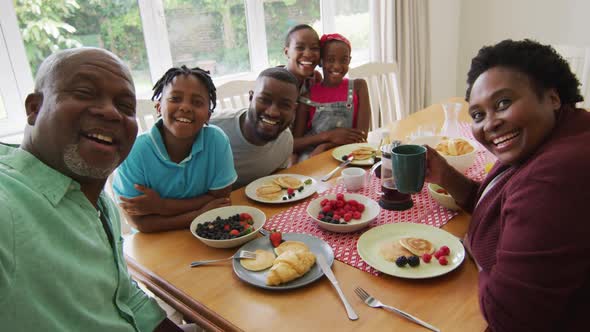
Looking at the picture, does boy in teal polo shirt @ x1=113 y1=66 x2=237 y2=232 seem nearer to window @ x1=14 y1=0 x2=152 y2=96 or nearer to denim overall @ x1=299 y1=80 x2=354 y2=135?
denim overall @ x1=299 y1=80 x2=354 y2=135

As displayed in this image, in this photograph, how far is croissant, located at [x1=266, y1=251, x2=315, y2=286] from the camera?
1.01 meters

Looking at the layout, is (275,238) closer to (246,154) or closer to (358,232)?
(358,232)

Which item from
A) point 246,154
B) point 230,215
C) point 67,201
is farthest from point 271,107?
point 67,201

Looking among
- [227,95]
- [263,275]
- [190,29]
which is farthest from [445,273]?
[190,29]

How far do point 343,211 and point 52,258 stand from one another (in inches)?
31.8

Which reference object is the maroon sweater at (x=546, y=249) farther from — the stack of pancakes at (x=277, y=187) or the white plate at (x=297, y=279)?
the stack of pancakes at (x=277, y=187)

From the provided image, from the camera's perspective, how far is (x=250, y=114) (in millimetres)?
1874

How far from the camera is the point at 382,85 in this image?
3002 millimetres

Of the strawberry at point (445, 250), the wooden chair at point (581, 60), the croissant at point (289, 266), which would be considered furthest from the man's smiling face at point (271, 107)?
the wooden chair at point (581, 60)

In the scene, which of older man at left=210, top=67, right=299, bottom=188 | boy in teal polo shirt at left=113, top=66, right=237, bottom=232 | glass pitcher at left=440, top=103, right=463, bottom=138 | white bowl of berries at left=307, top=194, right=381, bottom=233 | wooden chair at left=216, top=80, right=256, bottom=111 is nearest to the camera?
white bowl of berries at left=307, top=194, right=381, bottom=233

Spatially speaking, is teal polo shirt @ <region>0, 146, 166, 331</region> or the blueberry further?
the blueberry

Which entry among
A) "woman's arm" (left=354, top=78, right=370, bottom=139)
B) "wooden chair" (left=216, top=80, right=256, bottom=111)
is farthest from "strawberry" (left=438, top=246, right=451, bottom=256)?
"wooden chair" (left=216, top=80, right=256, bottom=111)

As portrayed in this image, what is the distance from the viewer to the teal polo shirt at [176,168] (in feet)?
4.66

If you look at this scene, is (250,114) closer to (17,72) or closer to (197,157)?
(197,157)
